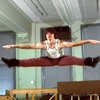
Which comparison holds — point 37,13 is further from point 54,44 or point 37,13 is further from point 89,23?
point 54,44

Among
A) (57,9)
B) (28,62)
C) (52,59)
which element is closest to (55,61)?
(52,59)

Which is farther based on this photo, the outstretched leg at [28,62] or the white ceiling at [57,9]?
the white ceiling at [57,9]

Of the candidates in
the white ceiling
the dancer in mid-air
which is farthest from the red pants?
the white ceiling

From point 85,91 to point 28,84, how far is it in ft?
8.05

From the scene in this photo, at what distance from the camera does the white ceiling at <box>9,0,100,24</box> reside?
750 centimetres

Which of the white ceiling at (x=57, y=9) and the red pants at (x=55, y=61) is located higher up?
the white ceiling at (x=57, y=9)

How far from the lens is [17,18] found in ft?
26.8

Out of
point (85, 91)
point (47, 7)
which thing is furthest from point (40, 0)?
point (85, 91)

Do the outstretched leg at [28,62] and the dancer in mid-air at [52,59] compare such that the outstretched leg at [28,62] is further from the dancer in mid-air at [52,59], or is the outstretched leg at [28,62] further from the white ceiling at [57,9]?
the white ceiling at [57,9]

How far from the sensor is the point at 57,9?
25.7ft

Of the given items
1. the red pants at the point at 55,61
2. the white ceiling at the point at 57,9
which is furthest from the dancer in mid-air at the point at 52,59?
the white ceiling at the point at 57,9

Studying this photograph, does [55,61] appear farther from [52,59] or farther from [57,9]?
[57,9]

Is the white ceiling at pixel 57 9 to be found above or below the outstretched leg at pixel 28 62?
above

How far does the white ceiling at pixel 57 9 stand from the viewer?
750cm
